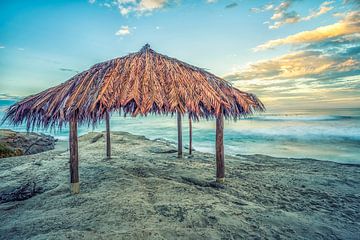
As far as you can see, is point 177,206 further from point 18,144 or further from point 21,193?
point 18,144

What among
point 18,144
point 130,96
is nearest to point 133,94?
point 130,96

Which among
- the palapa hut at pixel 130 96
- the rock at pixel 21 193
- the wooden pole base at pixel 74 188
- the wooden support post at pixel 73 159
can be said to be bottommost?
the rock at pixel 21 193

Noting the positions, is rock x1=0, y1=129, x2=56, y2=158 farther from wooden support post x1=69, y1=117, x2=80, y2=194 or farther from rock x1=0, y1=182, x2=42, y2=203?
wooden support post x1=69, y1=117, x2=80, y2=194

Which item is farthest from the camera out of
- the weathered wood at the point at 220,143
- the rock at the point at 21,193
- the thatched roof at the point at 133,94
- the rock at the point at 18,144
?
the rock at the point at 18,144

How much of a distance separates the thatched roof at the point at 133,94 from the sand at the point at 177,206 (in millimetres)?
1377

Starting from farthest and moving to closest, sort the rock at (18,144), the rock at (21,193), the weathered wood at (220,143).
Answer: the rock at (18,144), the weathered wood at (220,143), the rock at (21,193)

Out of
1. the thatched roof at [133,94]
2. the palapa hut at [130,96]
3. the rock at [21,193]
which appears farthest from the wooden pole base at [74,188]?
the thatched roof at [133,94]

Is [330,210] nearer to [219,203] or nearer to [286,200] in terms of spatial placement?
[286,200]

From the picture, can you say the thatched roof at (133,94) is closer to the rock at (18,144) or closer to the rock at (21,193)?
the rock at (21,193)

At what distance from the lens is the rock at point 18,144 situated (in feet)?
29.2

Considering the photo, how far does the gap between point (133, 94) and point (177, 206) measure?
6.17 ft

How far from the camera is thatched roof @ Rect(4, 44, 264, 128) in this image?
3.37 meters

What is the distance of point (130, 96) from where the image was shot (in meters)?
3.39

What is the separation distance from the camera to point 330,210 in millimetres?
3562
